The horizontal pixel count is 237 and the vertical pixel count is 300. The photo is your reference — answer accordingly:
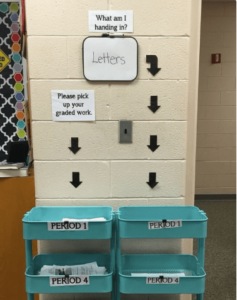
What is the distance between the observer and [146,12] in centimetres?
149

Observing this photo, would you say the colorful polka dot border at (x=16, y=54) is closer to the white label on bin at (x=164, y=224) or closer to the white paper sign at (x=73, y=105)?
the white paper sign at (x=73, y=105)

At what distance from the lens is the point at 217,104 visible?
12.6 ft

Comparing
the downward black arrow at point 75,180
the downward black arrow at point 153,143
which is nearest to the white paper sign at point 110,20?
the downward black arrow at point 153,143

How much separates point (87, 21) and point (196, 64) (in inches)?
24.7

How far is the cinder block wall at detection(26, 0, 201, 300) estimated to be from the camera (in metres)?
1.49

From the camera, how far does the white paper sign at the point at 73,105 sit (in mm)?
1527

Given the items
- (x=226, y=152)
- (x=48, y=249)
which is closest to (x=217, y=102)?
(x=226, y=152)

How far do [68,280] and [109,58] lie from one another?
3.62ft

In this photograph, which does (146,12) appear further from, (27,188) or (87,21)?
(27,188)

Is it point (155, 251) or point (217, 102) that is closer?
point (155, 251)

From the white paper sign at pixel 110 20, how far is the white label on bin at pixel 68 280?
1217mm

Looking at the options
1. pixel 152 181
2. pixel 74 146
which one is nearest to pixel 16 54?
pixel 74 146

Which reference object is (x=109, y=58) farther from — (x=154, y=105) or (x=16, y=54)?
(x=16, y=54)

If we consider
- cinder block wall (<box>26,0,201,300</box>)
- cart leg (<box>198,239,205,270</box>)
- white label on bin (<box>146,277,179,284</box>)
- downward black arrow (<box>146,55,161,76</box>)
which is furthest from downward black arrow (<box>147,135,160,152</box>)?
white label on bin (<box>146,277,179,284</box>)
